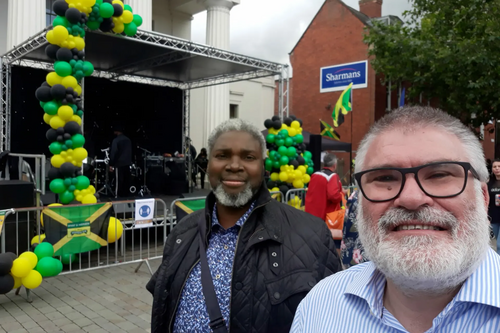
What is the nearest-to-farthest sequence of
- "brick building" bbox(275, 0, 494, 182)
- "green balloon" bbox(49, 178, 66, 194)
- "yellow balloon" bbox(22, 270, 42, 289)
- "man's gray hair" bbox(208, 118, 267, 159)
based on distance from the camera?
"man's gray hair" bbox(208, 118, 267, 159), "yellow balloon" bbox(22, 270, 42, 289), "green balloon" bbox(49, 178, 66, 194), "brick building" bbox(275, 0, 494, 182)

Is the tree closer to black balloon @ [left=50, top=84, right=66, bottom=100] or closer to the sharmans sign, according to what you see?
the sharmans sign

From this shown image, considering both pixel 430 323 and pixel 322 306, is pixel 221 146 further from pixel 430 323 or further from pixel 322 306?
pixel 430 323

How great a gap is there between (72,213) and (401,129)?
5.42 meters

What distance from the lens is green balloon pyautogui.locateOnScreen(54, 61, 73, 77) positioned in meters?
6.95

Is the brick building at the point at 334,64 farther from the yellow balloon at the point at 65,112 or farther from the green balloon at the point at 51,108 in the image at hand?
the green balloon at the point at 51,108

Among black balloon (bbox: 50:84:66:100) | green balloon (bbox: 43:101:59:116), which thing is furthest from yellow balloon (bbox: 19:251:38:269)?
black balloon (bbox: 50:84:66:100)

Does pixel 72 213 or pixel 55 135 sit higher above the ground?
pixel 55 135

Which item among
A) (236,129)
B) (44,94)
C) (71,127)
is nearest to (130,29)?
(44,94)

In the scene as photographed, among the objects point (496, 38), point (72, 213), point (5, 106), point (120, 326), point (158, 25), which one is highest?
point (158, 25)

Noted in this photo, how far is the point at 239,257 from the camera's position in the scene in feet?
6.45

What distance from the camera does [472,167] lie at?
107cm

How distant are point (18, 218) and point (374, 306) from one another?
5948mm

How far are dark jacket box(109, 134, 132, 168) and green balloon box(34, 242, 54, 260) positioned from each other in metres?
5.35

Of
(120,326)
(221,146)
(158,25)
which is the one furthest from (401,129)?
(158,25)
